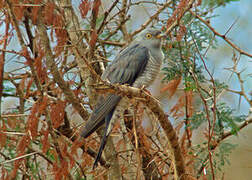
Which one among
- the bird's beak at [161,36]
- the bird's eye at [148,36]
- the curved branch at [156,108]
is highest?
the bird's eye at [148,36]

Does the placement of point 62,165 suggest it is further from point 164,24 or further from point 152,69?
point 164,24

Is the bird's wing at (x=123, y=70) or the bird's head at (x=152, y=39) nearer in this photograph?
the bird's wing at (x=123, y=70)

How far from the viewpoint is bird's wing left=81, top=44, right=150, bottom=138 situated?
2994 millimetres

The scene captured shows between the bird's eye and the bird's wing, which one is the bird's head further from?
the bird's wing

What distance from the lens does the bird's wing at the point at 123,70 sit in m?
2.99

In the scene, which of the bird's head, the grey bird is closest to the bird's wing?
the grey bird

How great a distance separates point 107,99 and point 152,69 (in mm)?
626

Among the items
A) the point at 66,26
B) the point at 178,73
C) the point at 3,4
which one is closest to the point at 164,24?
the point at 178,73

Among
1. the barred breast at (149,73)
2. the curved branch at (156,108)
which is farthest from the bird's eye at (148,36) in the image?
the curved branch at (156,108)

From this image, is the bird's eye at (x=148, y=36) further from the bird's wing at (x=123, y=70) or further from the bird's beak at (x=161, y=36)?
the bird's wing at (x=123, y=70)

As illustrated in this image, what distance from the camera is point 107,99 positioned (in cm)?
302

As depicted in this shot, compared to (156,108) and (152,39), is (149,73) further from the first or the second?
(156,108)

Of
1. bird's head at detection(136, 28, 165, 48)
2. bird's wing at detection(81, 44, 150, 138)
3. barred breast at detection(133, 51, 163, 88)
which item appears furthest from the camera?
bird's head at detection(136, 28, 165, 48)

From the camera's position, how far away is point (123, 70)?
3.31 meters
